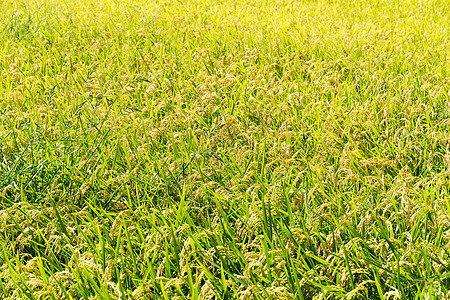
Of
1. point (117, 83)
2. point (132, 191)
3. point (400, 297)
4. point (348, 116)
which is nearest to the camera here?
point (400, 297)

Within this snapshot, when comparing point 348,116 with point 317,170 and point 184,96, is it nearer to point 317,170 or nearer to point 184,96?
point 317,170

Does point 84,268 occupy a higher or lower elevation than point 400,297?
higher

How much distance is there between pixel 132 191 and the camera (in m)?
2.67

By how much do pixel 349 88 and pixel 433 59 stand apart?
1178mm

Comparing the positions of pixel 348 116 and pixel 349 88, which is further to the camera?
pixel 349 88

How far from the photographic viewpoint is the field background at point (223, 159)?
199 centimetres

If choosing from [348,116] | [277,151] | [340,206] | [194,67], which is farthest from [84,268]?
[194,67]

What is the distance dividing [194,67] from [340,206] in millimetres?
2569

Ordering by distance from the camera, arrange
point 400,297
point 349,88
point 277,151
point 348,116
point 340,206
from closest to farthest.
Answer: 1. point 400,297
2. point 340,206
3. point 277,151
4. point 348,116
5. point 349,88

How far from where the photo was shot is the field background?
1993mm

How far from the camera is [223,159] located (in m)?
2.90

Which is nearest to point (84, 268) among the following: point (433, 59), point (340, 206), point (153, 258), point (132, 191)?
point (153, 258)

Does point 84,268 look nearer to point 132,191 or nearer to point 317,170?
point 132,191

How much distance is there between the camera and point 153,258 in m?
2.00
